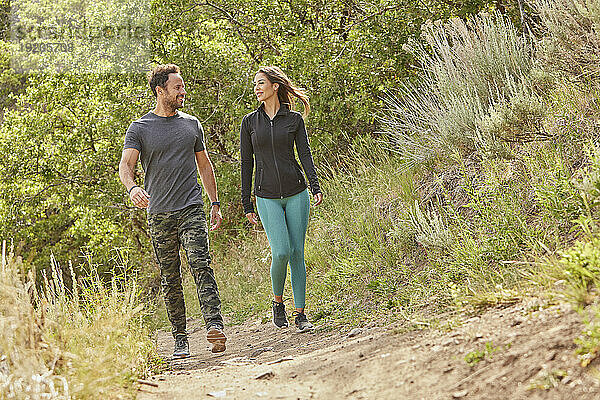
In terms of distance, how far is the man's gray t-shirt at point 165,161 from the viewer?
19.1ft

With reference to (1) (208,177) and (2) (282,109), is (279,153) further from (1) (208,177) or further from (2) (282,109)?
(1) (208,177)

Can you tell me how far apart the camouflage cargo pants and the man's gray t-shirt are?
0.09m

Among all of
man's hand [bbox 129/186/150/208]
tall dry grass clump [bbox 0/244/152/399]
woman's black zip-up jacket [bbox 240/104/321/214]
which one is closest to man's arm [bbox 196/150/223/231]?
woman's black zip-up jacket [bbox 240/104/321/214]

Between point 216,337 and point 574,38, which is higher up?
point 574,38

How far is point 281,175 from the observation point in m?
6.20

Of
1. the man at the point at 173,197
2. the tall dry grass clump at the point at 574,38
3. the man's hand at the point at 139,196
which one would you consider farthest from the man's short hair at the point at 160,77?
the tall dry grass clump at the point at 574,38

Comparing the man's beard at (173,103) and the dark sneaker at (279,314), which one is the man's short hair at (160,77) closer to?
the man's beard at (173,103)

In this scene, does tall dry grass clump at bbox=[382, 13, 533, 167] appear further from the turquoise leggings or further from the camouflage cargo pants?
the camouflage cargo pants

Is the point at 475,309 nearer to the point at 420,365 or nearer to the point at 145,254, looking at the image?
the point at 420,365

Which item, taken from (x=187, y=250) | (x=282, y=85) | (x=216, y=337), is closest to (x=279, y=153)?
(x=282, y=85)

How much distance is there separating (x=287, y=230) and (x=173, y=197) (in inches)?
42.5

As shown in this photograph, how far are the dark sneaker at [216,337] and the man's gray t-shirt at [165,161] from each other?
106 cm

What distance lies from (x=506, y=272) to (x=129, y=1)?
42.0ft

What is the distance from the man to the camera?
5.81m
